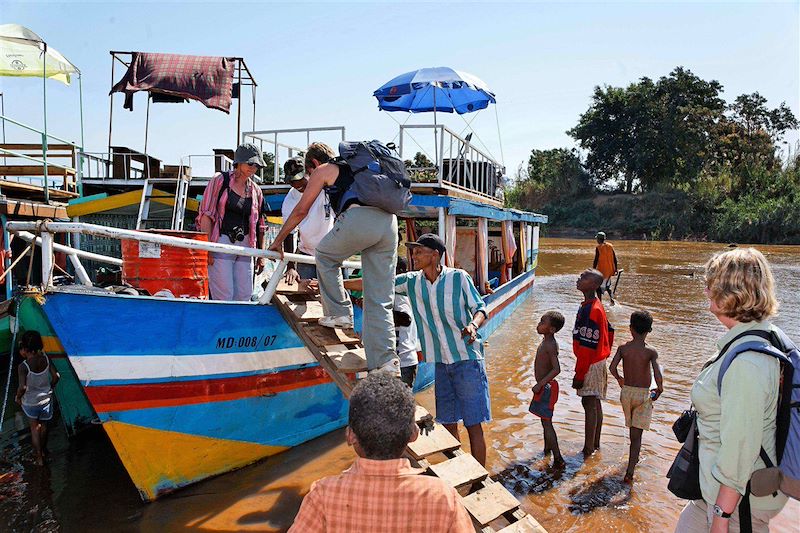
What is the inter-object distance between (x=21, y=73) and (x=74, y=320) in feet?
30.8

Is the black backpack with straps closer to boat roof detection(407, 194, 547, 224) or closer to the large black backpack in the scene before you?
the large black backpack

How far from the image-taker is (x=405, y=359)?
15.7 ft

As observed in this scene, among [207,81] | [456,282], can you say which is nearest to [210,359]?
[456,282]

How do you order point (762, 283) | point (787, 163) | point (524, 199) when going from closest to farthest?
point (762, 283)
point (787, 163)
point (524, 199)

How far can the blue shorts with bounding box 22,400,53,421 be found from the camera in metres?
5.23

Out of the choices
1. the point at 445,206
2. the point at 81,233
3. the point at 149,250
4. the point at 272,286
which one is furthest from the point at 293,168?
the point at 445,206

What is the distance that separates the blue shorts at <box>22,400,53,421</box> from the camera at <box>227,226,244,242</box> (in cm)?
236

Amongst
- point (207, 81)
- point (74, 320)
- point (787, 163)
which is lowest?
point (74, 320)

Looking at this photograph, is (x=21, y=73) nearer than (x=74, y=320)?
No

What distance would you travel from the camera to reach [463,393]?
4051 mm

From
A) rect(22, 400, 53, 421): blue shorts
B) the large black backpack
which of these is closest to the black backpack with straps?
the large black backpack

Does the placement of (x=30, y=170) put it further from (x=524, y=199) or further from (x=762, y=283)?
(x=524, y=199)

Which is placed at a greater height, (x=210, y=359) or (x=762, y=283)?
(x=762, y=283)

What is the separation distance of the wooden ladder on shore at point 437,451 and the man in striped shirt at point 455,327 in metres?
0.40
